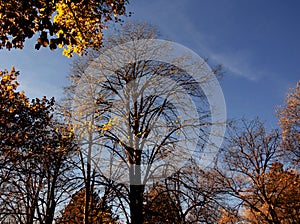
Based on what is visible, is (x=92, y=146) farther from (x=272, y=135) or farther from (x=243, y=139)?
(x=272, y=135)

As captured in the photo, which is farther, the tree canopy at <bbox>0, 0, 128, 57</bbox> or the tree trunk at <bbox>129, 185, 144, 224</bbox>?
the tree trunk at <bbox>129, 185, 144, 224</bbox>

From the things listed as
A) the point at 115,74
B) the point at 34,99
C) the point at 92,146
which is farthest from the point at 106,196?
the point at 34,99

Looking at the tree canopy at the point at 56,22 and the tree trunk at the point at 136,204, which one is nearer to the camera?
the tree canopy at the point at 56,22

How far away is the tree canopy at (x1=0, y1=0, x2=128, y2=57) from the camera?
12.8 ft

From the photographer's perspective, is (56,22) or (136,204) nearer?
(56,22)

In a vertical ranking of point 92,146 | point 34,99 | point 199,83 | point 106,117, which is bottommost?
point 92,146

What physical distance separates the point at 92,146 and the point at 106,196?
226 centimetres

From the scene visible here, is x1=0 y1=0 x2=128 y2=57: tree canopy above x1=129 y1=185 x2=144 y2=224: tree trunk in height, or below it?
above

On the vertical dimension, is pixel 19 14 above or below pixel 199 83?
below

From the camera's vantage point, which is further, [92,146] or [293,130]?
[293,130]

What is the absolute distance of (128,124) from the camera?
32.8 feet

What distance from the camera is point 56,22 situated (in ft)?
15.2

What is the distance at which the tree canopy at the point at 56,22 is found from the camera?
3.90 metres

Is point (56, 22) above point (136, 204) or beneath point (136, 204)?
above
